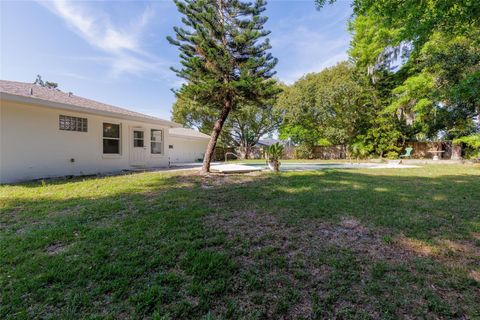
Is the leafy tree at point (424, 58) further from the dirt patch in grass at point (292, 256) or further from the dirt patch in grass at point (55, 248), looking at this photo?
the dirt patch in grass at point (55, 248)

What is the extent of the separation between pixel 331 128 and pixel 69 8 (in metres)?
18.4

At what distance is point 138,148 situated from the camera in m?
10.3

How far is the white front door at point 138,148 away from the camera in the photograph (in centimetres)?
1003

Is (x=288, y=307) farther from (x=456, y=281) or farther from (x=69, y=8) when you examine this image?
(x=69, y=8)

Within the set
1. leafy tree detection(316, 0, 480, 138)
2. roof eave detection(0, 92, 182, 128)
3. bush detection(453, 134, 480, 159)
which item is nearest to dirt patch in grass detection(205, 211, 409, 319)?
leafy tree detection(316, 0, 480, 138)

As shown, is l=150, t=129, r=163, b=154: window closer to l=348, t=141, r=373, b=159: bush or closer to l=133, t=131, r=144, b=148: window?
l=133, t=131, r=144, b=148: window

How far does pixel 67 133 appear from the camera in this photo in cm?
785

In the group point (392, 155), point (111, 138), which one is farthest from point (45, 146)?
point (392, 155)

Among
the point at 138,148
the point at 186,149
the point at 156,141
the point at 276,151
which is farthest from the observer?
the point at 186,149

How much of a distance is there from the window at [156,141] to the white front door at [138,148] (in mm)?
478

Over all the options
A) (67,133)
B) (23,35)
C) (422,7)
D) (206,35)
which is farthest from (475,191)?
(23,35)

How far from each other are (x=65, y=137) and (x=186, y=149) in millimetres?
11745

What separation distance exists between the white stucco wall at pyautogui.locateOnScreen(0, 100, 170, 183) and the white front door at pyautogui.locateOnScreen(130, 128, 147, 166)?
0.45 meters

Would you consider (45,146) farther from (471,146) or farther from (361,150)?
(471,146)
